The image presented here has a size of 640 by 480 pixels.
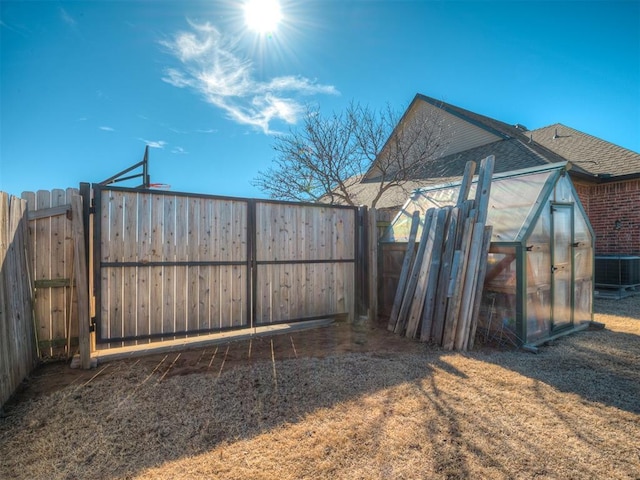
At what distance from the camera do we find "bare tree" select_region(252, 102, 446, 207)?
10.1m

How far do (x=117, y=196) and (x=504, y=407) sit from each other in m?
4.93

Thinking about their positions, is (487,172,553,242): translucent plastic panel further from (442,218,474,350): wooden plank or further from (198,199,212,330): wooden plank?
(198,199,212,330): wooden plank

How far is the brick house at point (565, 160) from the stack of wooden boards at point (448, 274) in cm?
406

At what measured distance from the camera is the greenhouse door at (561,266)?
470 cm

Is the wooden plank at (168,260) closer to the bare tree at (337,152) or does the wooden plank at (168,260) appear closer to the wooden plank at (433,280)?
the wooden plank at (433,280)

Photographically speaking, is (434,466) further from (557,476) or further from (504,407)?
(504,407)

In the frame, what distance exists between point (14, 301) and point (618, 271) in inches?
464

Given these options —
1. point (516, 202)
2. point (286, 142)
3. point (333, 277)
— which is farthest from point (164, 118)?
point (516, 202)

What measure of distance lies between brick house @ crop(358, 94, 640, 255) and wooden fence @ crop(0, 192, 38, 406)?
845 cm

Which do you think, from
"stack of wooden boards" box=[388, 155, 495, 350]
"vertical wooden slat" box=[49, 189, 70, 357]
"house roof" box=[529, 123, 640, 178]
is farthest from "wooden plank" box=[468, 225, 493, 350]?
"house roof" box=[529, 123, 640, 178]

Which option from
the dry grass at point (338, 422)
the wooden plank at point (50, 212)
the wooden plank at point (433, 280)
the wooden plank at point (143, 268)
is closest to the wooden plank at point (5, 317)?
the dry grass at point (338, 422)

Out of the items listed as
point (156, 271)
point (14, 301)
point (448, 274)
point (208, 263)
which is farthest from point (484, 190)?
point (14, 301)

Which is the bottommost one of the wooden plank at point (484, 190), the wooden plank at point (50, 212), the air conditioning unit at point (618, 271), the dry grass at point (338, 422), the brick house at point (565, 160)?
the dry grass at point (338, 422)

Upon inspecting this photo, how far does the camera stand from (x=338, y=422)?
2.44 m
